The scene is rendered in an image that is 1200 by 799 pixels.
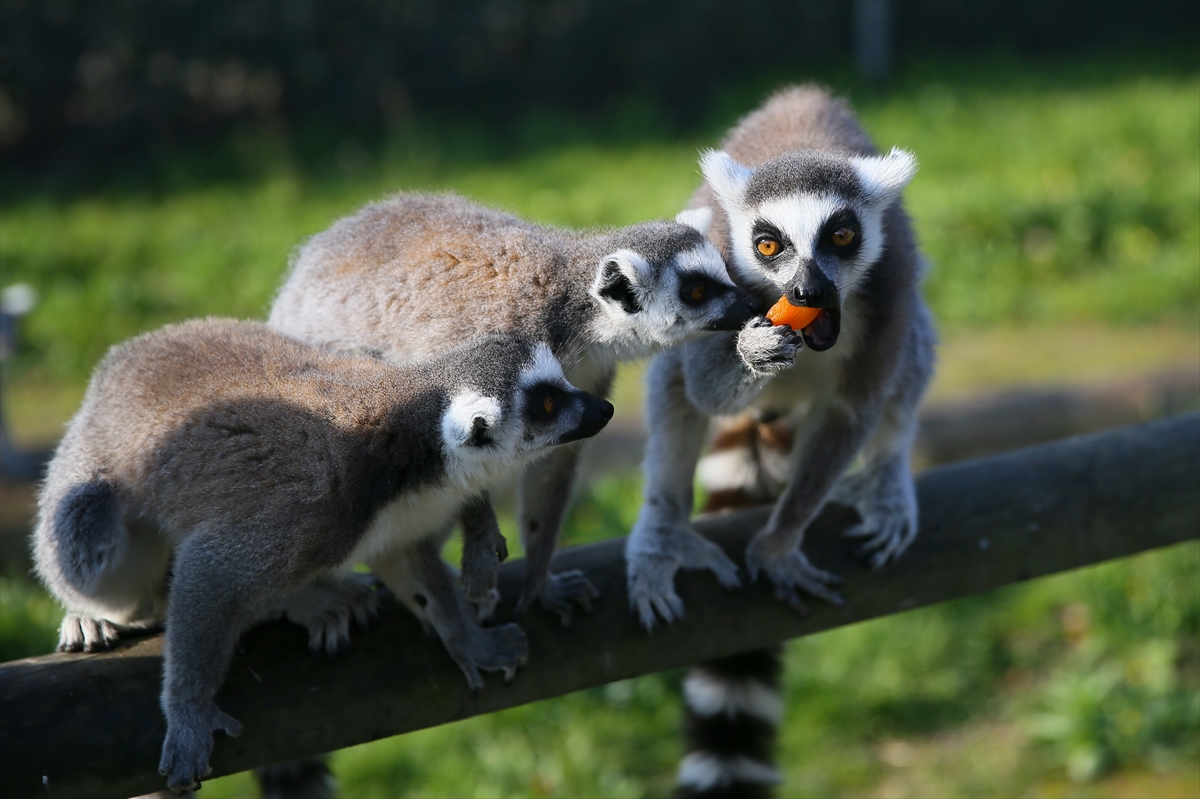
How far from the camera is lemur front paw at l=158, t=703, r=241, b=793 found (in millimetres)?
2482

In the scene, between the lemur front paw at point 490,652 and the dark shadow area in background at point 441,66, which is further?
the dark shadow area in background at point 441,66

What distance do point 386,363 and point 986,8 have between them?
12073 millimetres

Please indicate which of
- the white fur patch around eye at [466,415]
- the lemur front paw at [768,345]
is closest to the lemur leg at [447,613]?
the white fur patch around eye at [466,415]

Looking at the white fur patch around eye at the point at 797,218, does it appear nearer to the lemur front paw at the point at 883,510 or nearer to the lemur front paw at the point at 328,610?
the lemur front paw at the point at 883,510

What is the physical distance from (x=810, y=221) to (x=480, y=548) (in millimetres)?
1165

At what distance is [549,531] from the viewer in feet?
10.3

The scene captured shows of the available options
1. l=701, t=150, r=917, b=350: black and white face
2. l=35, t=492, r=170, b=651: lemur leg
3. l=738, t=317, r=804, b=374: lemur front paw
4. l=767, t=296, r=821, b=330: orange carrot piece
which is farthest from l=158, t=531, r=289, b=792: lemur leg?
l=701, t=150, r=917, b=350: black and white face

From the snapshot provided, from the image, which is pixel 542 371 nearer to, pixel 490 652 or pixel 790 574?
pixel 490 652

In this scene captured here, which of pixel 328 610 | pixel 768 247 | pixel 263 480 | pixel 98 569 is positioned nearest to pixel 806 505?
pixel 768 247

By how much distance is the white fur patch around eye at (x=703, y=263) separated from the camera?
9.57 feet

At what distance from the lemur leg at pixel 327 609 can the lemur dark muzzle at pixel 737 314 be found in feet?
3.59

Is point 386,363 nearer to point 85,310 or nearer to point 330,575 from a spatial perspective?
point 330,575

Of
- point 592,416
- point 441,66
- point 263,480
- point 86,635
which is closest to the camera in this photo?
point 263,480

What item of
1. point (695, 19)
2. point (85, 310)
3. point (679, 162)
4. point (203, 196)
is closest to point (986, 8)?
point (695, 19)
